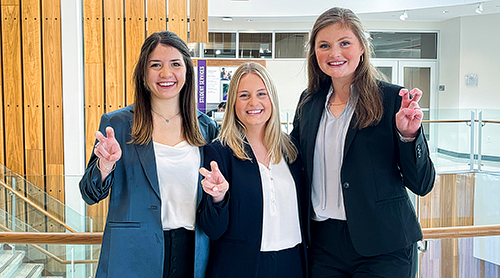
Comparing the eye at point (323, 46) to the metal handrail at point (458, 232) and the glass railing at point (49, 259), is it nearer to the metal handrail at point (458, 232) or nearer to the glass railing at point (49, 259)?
the metal handrail at point (458, 232)

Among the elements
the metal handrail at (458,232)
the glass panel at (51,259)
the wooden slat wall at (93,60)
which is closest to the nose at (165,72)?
the glass panel at (51,259)

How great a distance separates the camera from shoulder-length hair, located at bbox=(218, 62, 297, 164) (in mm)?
2100

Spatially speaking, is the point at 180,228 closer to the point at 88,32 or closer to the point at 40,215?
the point at 40,215

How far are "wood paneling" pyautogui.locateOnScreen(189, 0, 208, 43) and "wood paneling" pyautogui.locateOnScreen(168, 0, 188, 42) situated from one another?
0.09m

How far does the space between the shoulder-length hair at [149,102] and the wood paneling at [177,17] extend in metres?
3.85

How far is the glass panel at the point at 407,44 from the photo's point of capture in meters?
13.0

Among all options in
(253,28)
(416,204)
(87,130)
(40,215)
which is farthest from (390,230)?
(253,28)

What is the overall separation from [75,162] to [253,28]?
806 cm

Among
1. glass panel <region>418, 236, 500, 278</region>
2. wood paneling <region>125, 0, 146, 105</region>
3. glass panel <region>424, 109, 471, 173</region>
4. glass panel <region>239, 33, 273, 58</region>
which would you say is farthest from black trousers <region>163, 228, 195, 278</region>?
glass panel <region>239, 33, 273, 58</region>

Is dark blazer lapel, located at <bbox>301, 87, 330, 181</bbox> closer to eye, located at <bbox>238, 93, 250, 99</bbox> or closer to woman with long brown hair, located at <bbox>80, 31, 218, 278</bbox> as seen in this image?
eye, located at <bbox>238, 93, 250, 99</bbox>

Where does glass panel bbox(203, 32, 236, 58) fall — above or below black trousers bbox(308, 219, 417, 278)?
above

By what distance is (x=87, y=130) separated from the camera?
19.4 feet

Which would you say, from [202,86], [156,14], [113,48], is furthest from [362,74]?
[113,48]

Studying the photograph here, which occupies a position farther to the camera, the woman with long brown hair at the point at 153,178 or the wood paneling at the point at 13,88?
the wood paneling at the point at 13,88
